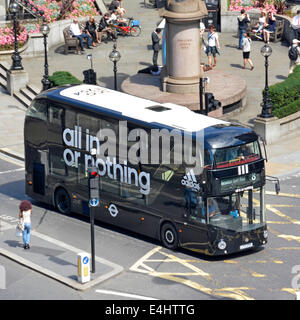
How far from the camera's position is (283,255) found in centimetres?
2709

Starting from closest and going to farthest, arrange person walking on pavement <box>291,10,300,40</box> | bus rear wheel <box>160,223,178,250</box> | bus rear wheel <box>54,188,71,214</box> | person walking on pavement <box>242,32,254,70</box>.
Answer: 1. bus rear wheel <box>160,223,178,250</box>
2. bus rear wheel <box>54,188,71,214</box>
3. person walking on pavement <box>242,32,254,70</box>
4. person walking on pavement <box>291,10,300,40</box>

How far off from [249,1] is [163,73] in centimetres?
1626

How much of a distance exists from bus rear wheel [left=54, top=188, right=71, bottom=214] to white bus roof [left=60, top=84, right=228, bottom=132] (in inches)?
130

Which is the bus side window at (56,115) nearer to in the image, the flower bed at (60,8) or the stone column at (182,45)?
the stone column at (182,45)

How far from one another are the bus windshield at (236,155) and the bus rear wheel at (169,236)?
8.57 feet

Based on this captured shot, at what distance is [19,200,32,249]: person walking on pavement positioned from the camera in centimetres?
2719

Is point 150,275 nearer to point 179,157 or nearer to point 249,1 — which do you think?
point 179,157

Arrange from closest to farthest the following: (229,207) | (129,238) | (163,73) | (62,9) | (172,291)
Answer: (172,291) → (229,207) → (129,238) → (163,73) → (62,9)

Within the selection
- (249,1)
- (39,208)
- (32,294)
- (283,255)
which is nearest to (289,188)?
(283,255)

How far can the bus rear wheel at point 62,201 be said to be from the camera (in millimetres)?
31281

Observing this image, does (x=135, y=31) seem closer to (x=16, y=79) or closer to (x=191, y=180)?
(x=16, y=79)

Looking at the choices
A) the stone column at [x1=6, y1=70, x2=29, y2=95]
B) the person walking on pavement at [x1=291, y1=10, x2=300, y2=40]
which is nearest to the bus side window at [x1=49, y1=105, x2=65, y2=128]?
the stone column at [x1=6, y1=70, x2=29, y2=95]

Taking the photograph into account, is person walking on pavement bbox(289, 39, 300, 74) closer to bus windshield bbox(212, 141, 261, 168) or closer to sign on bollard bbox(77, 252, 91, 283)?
bus windshield bbox(212, 141, 261, 168)

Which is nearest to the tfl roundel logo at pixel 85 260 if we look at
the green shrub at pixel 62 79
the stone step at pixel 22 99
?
the green shrub at pixel 62 79
